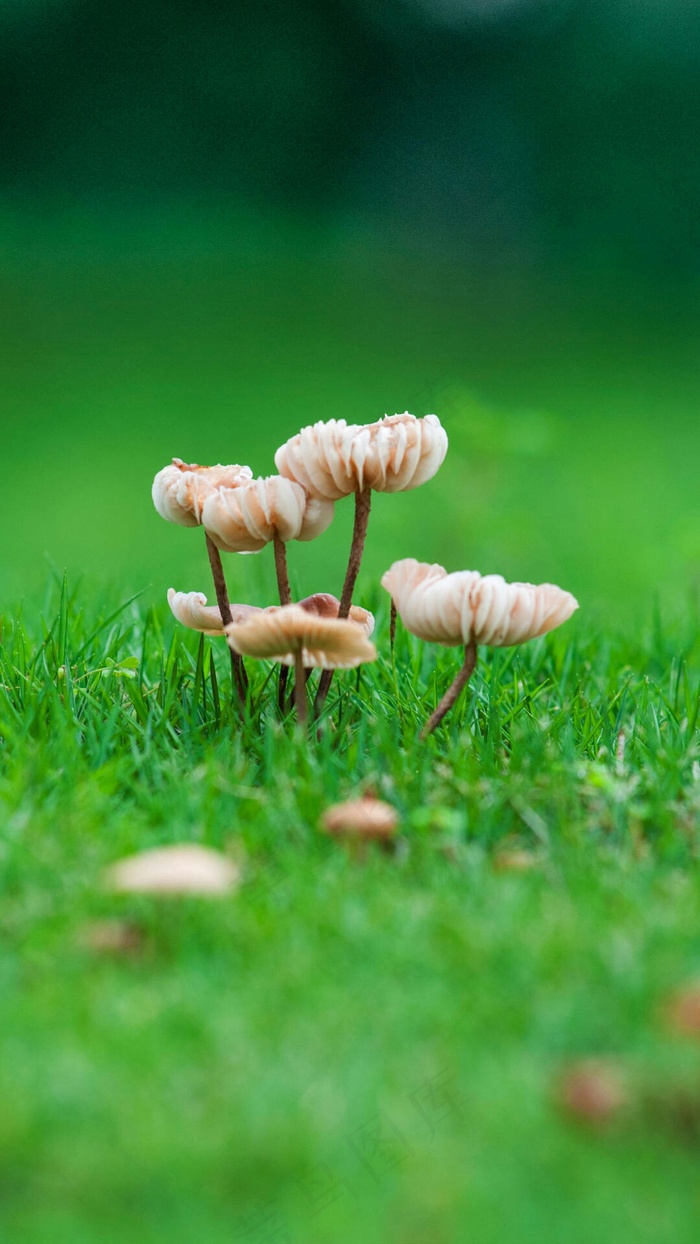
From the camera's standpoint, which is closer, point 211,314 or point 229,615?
point 229,615

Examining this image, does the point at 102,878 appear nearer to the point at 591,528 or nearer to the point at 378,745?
the point at 378,745

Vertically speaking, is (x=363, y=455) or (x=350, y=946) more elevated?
(x=363, y=455)

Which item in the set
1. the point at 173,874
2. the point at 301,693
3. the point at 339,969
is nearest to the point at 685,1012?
the point at 339,969

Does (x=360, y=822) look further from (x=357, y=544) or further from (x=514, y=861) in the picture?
(x=357, y=544)

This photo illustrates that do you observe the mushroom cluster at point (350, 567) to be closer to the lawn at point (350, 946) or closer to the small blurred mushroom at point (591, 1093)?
the lawn at point (350, 946)

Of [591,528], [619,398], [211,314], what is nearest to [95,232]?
[211,314]

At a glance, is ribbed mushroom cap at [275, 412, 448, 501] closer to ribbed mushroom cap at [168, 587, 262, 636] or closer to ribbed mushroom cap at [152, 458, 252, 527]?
ribbed mushroom cap at [152, 458, 252, 527]
